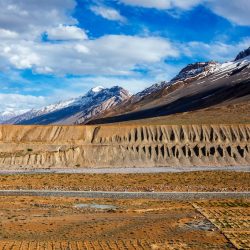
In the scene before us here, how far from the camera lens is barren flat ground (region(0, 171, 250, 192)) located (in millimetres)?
54562

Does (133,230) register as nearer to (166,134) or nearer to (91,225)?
(91,225)

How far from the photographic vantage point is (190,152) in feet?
282

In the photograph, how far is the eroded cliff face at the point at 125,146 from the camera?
83375mm

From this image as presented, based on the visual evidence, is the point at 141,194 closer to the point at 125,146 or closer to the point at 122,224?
the point at 122,224

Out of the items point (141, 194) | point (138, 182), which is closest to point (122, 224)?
point (141, 194)

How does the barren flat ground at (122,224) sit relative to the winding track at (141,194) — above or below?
below

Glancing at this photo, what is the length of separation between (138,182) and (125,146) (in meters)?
30.0

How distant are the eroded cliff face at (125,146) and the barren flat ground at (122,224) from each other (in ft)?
122

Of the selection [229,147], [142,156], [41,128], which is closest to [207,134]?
[229,147]

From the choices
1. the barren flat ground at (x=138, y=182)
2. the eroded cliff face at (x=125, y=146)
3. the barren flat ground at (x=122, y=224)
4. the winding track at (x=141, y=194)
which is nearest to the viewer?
the barren flat ground at (x=122, y=224)

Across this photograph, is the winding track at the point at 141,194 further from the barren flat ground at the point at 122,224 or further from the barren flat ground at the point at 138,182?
the barren flat ground at the point at 138,182

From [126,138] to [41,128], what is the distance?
65.4 ft

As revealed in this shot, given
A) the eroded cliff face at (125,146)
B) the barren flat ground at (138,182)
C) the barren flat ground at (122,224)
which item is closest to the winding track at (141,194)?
the barren flat ground at (122,224)

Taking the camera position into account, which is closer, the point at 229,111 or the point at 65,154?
the point at 65,154
